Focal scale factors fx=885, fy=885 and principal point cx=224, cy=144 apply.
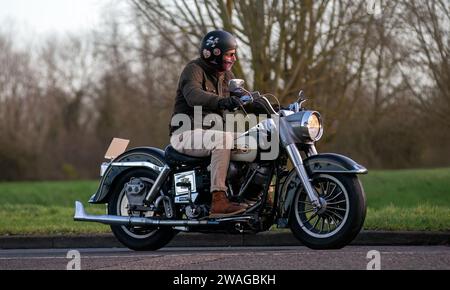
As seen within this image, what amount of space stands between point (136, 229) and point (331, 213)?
2301 mm

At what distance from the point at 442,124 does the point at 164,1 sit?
26.6ft

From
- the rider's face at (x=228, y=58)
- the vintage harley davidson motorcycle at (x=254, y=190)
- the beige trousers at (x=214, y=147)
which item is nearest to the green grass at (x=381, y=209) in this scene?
the vintage harley davidson motorcycle at (x=254, y=190)

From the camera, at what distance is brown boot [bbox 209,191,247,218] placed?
314 inches

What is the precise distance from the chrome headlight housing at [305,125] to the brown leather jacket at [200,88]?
739 millimetres

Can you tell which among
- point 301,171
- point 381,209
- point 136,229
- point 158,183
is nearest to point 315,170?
point 301,171

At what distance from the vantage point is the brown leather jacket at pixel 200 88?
8.09 metres

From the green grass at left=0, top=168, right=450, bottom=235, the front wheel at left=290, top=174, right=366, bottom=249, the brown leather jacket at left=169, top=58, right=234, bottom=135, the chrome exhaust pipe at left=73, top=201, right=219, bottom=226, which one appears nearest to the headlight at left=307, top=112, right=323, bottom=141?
the front wheel at left=290, top=174, right=366, bottom=249

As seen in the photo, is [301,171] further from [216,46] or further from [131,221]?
[131,221]

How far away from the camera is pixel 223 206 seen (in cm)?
800

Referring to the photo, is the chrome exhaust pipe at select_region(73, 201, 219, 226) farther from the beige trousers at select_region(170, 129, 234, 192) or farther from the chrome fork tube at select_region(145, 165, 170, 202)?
the beige trousers at select_region(170, 129, 234, 192)

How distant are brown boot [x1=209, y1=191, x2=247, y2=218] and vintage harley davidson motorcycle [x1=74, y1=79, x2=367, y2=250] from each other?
5 centimetres

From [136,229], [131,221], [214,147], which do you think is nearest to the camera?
[214,147]

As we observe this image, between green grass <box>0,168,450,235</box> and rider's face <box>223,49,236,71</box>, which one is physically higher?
rider's face <box>223,49,236,71</box>
